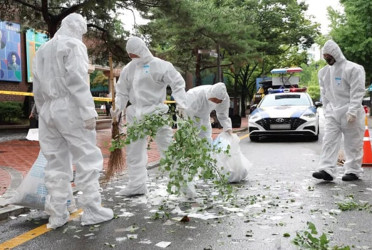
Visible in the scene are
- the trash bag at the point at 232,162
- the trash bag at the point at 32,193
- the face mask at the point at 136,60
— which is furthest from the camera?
the trash bag at the point at 232,162

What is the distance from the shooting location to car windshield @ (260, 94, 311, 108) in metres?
13.7

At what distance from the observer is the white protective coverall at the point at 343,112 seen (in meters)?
6.47

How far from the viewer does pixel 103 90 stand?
46500 mm

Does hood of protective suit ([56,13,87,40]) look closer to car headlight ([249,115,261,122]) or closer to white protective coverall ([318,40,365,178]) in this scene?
white protective coverall ([318,40,365,178])

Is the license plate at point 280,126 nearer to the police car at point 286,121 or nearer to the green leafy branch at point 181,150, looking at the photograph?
the police car at point 286,121

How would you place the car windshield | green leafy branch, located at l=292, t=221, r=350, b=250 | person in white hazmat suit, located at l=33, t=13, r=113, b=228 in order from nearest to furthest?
green leafy branch, located at l=292, t=221, r=350, b=250 → person in white hazmat suit, located at l=33, t=13, r=113, b=228 → the car windshield

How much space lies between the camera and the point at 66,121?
4234 mm

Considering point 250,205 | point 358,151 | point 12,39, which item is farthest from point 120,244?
point 12,39

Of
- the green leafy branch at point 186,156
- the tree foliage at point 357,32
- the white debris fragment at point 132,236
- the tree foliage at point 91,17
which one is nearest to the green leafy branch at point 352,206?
the green leafy branch at point 186,156

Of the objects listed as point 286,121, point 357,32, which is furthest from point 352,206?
point 357,32

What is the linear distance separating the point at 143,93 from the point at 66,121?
1.44 m

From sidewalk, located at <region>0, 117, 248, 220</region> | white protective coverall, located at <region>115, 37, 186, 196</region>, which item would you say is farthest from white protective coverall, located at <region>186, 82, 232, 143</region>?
sidewalk, located at <region>0, 117, 248, 220</region>

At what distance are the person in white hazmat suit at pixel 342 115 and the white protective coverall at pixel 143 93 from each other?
2500mm

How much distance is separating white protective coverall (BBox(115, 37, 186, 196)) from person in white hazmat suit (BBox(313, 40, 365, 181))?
8.20 ft
